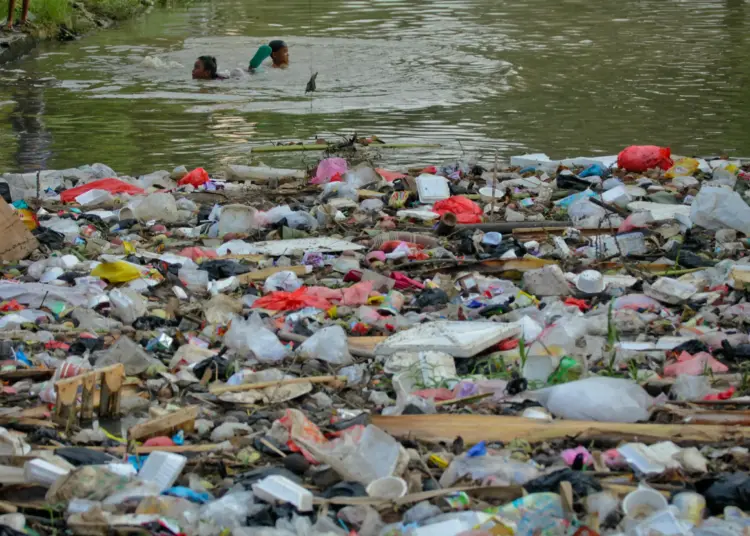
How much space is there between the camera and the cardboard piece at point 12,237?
667cm

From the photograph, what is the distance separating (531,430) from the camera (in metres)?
4.10

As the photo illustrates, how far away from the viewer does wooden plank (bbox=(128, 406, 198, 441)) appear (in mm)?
4156

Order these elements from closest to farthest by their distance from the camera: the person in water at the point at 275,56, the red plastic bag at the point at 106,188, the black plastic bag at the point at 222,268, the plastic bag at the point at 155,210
Result: 1. the black plastic bag at the point at 222,268
2. the plastic bag at the point at 155,210
3. the red plastic bag at the point at 106,188
4. the person in water at the point at 275,56

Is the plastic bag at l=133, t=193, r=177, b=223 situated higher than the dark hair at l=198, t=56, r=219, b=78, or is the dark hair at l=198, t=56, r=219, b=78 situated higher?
the dark hair at l=198, t=56, r=219, b=78

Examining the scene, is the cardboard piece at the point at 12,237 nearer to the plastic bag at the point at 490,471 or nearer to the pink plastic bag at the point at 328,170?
the pink plastic bag at the point at 328,170

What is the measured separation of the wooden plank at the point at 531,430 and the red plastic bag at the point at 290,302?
1.71 m

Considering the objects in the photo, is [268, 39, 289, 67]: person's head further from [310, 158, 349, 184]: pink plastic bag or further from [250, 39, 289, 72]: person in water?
[310, 158, 349, 184]: pink plastic bag

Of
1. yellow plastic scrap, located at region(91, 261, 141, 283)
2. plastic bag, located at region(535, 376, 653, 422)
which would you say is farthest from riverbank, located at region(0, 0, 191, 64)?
plastic bag, located at region(535, 376, 653, 422)

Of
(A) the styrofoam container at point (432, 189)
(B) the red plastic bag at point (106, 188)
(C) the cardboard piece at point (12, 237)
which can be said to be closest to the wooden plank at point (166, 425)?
(C) the cardboard piece at point (12, 237)

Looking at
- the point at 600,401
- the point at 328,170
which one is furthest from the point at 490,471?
the point at 328,170

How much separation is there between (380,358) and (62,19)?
16542 mm

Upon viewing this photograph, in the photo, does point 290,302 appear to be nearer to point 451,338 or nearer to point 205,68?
point 451,338

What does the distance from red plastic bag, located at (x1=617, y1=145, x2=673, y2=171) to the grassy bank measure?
12772mm

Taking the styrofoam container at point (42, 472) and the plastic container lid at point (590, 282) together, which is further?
the plastic container lid at point (590, 282)
